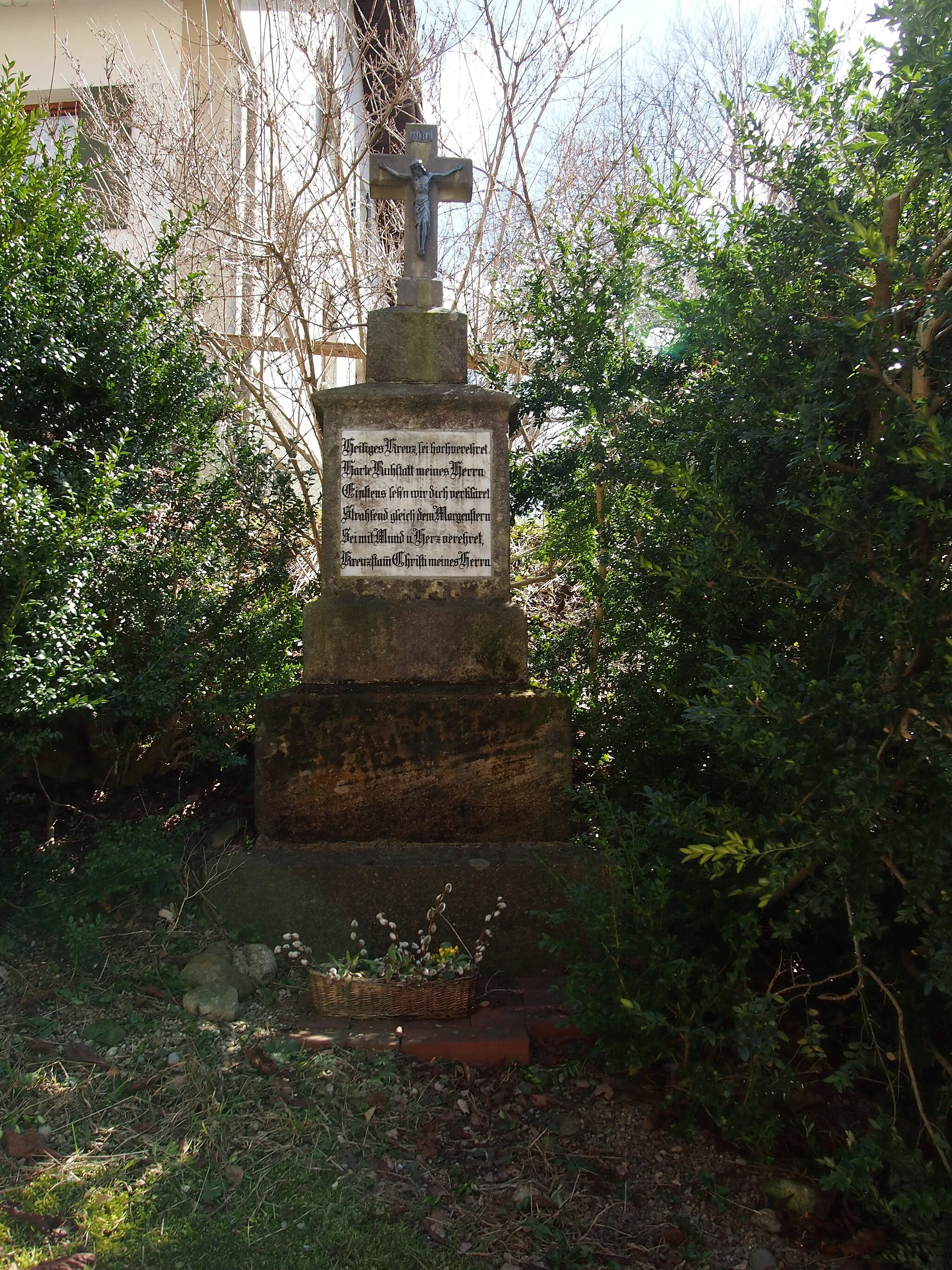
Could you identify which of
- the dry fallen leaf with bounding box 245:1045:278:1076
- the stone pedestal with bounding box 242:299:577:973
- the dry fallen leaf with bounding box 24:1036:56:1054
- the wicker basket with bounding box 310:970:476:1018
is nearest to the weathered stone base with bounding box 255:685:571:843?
the stone pedestal with bounding box 242:299:577:973

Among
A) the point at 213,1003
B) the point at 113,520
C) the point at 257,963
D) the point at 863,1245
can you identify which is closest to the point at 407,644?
the point at 113,520

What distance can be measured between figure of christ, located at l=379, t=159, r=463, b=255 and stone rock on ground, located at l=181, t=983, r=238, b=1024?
3.11 metres

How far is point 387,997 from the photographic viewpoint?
3.20m

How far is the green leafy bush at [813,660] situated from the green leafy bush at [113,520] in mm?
1843

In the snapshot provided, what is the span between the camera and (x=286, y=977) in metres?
3.49

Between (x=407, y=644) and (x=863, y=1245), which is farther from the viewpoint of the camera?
(x=407, y=644)

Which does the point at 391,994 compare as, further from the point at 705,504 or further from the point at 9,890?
the point at 705,504

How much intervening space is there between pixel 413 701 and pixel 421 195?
2266 millimetres

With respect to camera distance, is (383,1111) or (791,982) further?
(791,982)

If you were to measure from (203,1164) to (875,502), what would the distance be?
248cm

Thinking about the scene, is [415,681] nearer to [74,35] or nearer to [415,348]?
[415,348]

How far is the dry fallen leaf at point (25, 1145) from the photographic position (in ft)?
8.08

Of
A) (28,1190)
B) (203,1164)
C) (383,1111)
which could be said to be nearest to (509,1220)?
(383,1111)

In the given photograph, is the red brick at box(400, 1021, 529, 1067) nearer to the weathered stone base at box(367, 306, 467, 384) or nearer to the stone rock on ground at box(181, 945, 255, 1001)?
the stone rock on ground at box(181, 945, 255, 1001)
